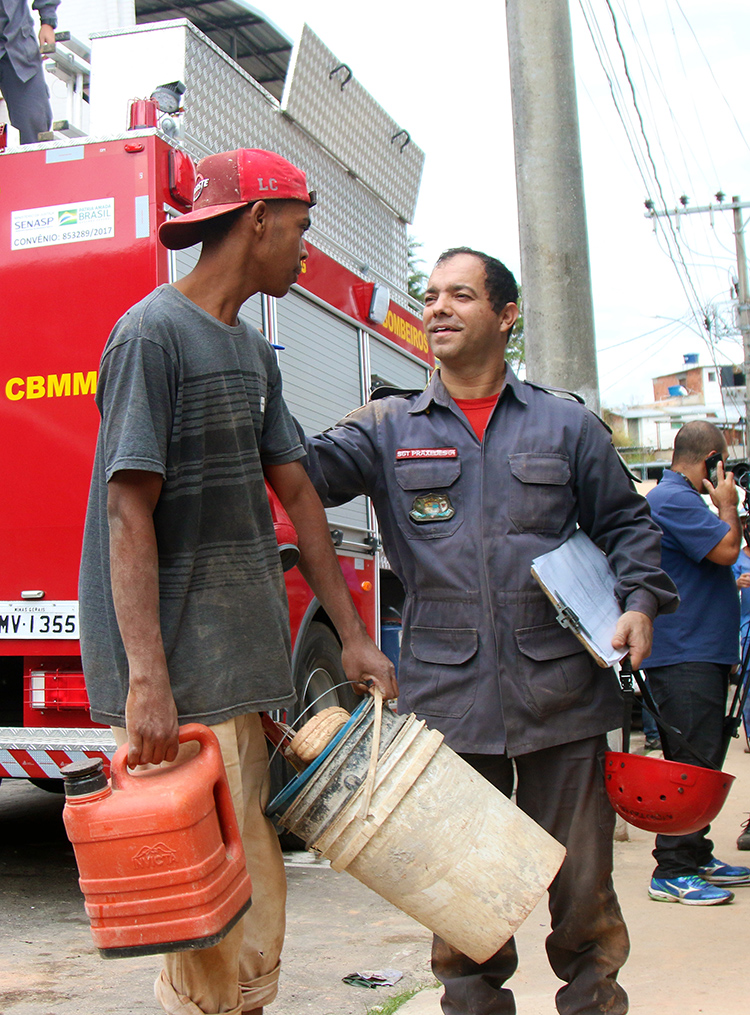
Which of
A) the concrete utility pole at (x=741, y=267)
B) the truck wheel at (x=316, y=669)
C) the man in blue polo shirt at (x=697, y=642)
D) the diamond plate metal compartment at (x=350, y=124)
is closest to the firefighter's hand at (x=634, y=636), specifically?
the man in blue polo shirt at (x=697, y=642)

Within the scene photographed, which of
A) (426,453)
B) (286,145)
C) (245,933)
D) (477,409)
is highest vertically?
(286,145)

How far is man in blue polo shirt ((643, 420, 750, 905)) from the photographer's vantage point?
457 cm

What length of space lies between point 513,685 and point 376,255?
5.69 metres

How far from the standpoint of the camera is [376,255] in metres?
7.95

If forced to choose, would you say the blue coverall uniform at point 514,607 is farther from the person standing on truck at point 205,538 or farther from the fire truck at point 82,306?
the fire truck at point 82,306

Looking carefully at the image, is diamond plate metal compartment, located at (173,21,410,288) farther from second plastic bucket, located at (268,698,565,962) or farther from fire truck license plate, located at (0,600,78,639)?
second plastic bucket, located at (268,698,565,962)

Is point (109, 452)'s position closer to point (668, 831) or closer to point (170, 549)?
point (170, 549)

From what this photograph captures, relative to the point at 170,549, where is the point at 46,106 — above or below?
above

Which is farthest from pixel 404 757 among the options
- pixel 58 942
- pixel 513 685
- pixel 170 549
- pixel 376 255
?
pixel 376 255

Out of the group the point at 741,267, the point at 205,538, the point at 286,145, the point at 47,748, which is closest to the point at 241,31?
the point at 286,145

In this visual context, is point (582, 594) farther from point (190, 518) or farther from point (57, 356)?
point (57, 356)

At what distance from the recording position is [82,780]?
6.69 feet

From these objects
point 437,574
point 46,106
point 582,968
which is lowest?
point 582,968

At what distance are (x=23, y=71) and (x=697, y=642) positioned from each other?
14.9 feet
